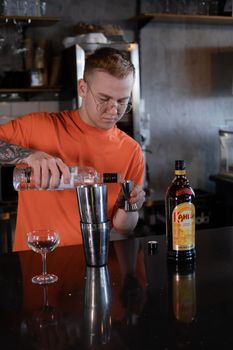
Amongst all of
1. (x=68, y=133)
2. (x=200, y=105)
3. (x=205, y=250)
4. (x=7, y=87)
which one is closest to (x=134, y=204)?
(x=205, y=250)

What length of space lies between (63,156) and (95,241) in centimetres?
60

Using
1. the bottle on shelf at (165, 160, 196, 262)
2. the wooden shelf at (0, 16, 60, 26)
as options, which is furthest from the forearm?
the wooden shelf at (0, 16, 60, 26)

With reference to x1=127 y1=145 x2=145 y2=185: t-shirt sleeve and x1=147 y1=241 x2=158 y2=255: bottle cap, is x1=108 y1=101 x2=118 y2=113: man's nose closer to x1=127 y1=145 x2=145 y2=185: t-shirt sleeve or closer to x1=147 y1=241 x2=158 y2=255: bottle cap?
x1=127 y1=145 x2=145 y2=185: t-shirt sleeve

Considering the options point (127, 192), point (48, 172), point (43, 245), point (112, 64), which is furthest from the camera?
point (112, 64)

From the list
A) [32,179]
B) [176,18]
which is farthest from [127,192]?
[176,18]

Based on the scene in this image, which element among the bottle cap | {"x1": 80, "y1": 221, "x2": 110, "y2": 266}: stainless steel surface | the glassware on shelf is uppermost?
the glassware on shelf

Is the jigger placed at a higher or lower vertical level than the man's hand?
lower

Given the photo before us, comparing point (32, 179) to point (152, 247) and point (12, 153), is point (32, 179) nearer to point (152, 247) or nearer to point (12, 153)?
point (12, 153)

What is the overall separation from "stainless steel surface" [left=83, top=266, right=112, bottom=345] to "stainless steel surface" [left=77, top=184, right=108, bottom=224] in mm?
159

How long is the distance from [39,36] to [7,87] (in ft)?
1.87

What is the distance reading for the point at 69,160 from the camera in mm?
2018

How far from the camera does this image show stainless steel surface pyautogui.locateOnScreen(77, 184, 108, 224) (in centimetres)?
149

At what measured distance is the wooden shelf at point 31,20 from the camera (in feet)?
12.2

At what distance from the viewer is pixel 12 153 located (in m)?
1.87
